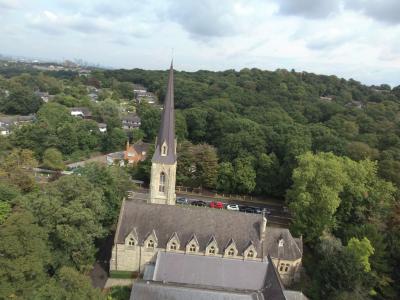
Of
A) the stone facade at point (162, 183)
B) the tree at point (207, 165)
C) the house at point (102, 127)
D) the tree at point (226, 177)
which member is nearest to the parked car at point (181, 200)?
the tree at point (207, 165)

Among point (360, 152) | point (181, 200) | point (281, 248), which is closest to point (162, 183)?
point (281, 248)

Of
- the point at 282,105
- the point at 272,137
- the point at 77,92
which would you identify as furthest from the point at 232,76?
the point at 272,137

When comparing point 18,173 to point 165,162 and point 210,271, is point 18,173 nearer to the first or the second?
point 165,162

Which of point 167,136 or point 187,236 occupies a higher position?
point 167,136

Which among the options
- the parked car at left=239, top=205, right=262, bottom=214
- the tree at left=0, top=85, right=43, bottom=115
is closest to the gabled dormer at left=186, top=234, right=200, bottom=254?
the parked car at left=239, top=205, right=262, bottom=214

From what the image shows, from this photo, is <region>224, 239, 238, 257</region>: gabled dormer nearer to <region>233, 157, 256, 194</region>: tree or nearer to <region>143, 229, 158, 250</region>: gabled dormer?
<region>143, 229, 158, 250</region>: gabled dormer

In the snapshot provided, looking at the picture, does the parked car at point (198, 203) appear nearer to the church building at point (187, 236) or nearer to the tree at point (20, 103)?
the church building at point (187, 236)

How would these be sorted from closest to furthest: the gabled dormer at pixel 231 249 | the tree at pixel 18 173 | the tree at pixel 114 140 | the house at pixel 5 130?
the gabled dormer at pixel 231 249 → the tree at pixel 18 173 → the tree at pixel 114 140 → the house at pixel 5 130
